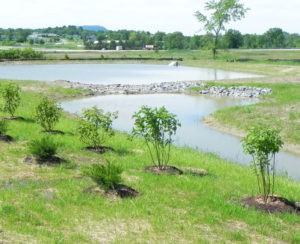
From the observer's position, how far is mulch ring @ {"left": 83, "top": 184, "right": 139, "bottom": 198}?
1217 cm

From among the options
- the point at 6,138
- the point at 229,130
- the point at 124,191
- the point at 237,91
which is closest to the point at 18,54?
the point at 237,91

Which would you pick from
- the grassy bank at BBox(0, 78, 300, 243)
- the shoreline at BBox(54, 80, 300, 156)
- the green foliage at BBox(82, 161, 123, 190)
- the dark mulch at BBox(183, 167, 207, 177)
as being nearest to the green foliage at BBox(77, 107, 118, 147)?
the grassy bank at BBox(0, 78, 300, 243)

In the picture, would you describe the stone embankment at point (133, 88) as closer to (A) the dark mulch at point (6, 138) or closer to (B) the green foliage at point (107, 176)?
(A) the dark mulch at point (6, 138)

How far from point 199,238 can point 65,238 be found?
271cm

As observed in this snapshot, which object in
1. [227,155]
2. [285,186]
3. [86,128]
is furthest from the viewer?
[227,155]

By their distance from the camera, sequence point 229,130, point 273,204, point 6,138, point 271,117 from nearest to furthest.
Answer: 1. point 273,204
2. point 6,138
3. point 229,130
4. point 271,117

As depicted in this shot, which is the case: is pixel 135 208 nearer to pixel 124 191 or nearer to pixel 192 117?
pixel 124 191

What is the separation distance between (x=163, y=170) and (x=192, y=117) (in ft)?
60.5

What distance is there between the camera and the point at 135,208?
11.2 metres

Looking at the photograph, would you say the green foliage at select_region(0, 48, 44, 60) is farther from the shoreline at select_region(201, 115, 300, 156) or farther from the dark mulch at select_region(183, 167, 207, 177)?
the dark mulch at select_region(183, 167, 207, 177)

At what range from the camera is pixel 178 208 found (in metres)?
11.5

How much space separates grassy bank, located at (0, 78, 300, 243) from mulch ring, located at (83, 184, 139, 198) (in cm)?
22

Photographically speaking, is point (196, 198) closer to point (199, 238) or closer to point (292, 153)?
point (199, 238)

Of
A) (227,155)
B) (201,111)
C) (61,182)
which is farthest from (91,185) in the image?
(201,111)
